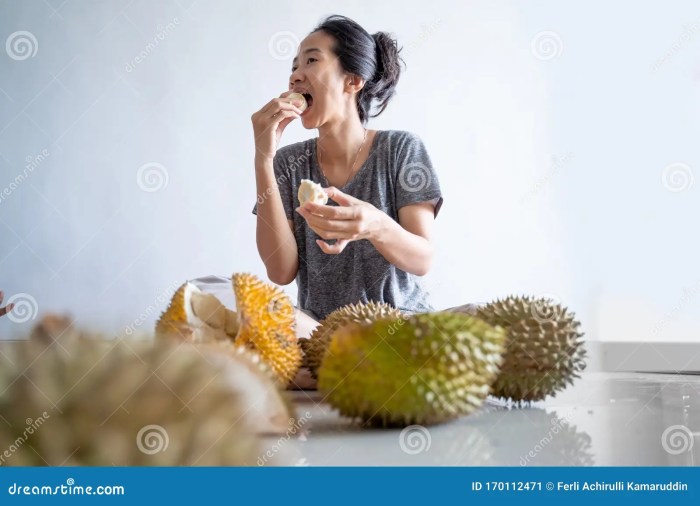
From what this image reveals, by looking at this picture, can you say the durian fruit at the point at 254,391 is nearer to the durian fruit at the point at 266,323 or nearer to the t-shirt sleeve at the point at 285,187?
the durian fruit at the point at 266,323

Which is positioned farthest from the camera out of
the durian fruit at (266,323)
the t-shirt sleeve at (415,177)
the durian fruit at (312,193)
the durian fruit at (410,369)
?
the t-shirt sleeve at (415,177)

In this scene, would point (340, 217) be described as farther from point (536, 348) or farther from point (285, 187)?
point (285, 187)

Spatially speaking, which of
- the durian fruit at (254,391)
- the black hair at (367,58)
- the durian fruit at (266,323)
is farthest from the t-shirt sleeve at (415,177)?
the durian fruit at (254,391)

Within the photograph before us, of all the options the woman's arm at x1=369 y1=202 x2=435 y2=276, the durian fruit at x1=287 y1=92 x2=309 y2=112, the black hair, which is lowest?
the woman's arm at x1=369 y1=202 x2=435 y2=276

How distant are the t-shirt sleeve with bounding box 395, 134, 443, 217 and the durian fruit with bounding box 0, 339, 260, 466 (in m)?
1.69

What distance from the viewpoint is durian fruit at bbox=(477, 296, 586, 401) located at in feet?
3.05

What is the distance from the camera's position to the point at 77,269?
4078 mm

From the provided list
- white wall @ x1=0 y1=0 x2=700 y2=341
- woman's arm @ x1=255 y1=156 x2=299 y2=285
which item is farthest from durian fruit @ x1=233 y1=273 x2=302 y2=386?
white wall @ x1=0 y1=0 x2=700 y2=341

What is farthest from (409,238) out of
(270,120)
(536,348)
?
(536,348)

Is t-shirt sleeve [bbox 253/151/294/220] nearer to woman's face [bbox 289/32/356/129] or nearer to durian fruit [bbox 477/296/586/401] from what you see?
woman's face [bbox 289/32/356/129]

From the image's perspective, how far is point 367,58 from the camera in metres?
2.06

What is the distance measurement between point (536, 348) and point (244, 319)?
38 cm

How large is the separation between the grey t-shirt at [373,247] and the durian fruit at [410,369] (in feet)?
3.76

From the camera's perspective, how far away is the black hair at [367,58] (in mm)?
2004
